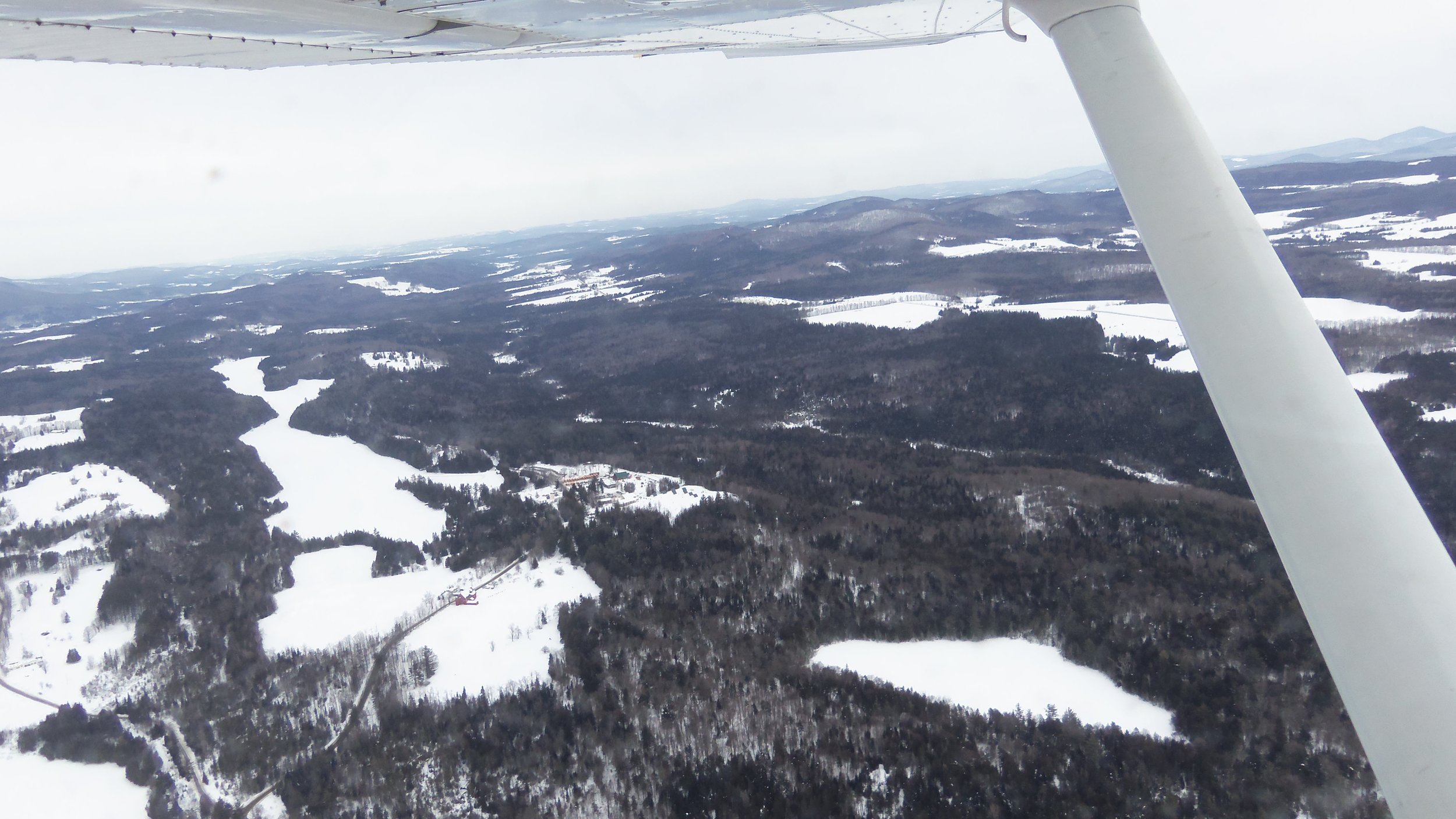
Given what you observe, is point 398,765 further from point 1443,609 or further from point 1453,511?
point 1453,511

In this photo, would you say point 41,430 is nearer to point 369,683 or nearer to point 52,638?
point 52,638

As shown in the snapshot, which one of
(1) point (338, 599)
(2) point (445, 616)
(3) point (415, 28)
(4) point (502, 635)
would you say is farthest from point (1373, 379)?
(3) point (415, 28)

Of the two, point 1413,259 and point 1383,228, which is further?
point 1383,228

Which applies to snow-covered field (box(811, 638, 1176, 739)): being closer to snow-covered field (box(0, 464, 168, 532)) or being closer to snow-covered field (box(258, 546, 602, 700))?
snow-covered field (box(258, 546, 602, 700))

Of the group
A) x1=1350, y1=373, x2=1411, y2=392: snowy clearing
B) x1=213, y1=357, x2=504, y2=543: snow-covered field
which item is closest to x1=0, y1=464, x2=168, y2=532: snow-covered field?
x1=213, y1=357, x2=504, y2=543: snow-covered field

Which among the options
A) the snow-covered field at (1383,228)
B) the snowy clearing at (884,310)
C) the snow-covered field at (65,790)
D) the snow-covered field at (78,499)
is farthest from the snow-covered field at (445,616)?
the snow-covered field at (1383,228)

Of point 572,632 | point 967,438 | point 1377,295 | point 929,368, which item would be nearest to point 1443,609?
point 572,632
